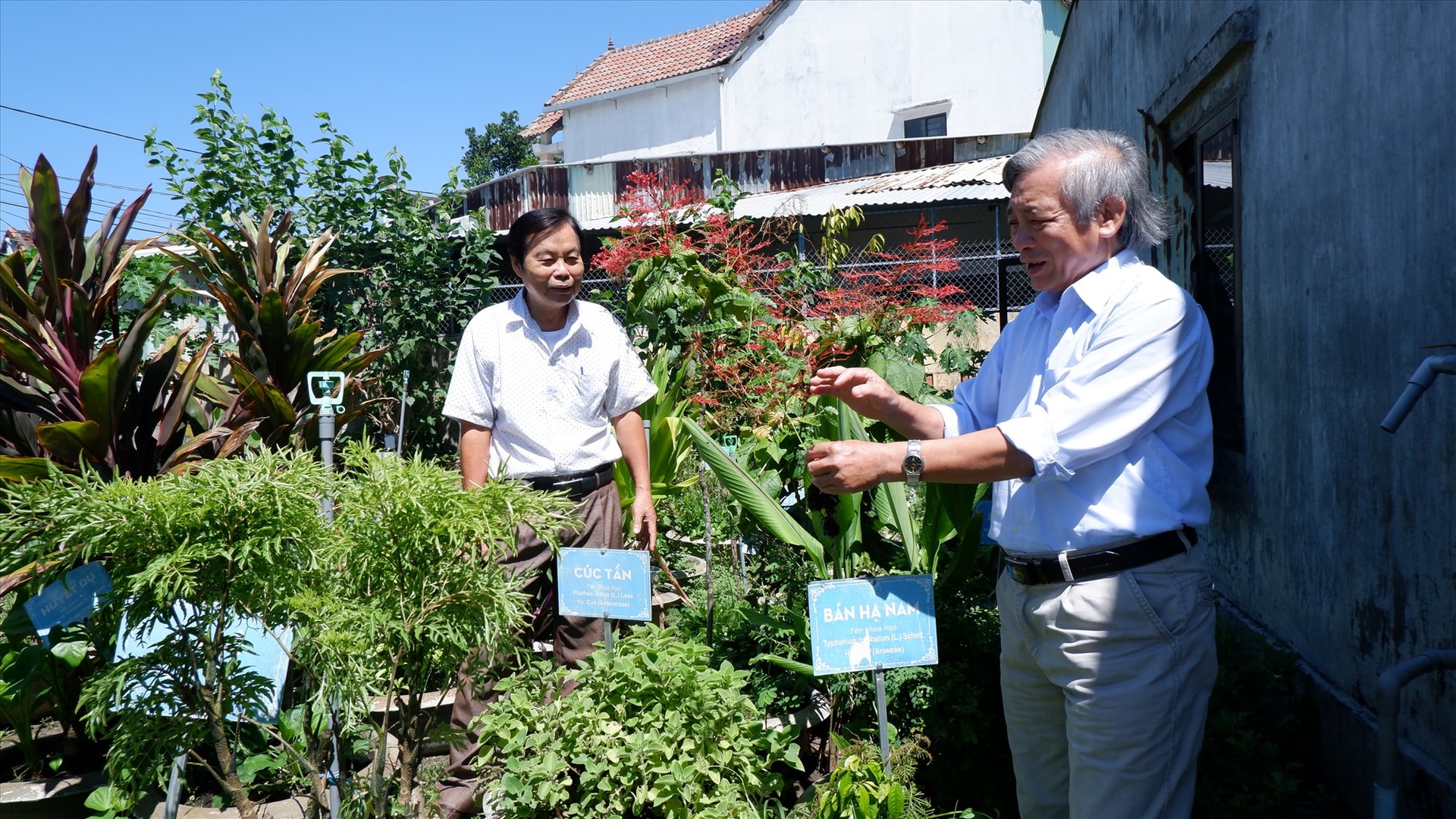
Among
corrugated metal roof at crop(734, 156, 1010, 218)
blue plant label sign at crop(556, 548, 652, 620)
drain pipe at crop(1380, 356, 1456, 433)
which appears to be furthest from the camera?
corrugated metal roof at crop(734, 156, 1010, 218)

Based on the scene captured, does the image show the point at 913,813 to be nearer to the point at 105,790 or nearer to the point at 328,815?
the point at 328,815

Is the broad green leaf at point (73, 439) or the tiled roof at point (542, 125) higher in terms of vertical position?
the tiled roof at point (542, 125)

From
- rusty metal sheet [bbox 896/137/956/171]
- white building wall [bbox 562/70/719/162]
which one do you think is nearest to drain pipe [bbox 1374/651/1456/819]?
rusty metal sheet [bbox 896/137/956/171]

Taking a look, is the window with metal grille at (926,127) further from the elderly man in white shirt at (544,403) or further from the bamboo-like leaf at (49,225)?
the bamboo-like leaf at (49,225)

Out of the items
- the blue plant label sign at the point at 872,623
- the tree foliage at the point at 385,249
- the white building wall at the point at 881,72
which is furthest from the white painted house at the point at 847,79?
the blue plant label sign at the point at 872,623

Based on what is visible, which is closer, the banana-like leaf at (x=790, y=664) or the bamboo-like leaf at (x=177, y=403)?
the banana-like leaf at (x=790, y=664)

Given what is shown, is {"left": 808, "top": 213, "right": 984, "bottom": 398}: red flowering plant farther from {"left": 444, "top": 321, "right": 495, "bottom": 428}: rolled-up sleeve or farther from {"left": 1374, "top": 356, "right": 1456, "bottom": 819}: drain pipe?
{"left": 1374, "top": 356, "right": 1456, "bottom": 819}: drain pipe

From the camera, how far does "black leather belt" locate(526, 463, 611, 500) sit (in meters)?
3.05

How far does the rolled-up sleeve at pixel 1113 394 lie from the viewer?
1814 millimetres

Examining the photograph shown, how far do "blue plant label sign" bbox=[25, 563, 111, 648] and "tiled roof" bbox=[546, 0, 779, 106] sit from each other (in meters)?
20.1

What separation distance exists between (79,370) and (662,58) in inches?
873

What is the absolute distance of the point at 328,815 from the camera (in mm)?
2127

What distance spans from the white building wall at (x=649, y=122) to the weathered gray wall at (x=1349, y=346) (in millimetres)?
18124

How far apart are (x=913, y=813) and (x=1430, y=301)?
1.65 m
